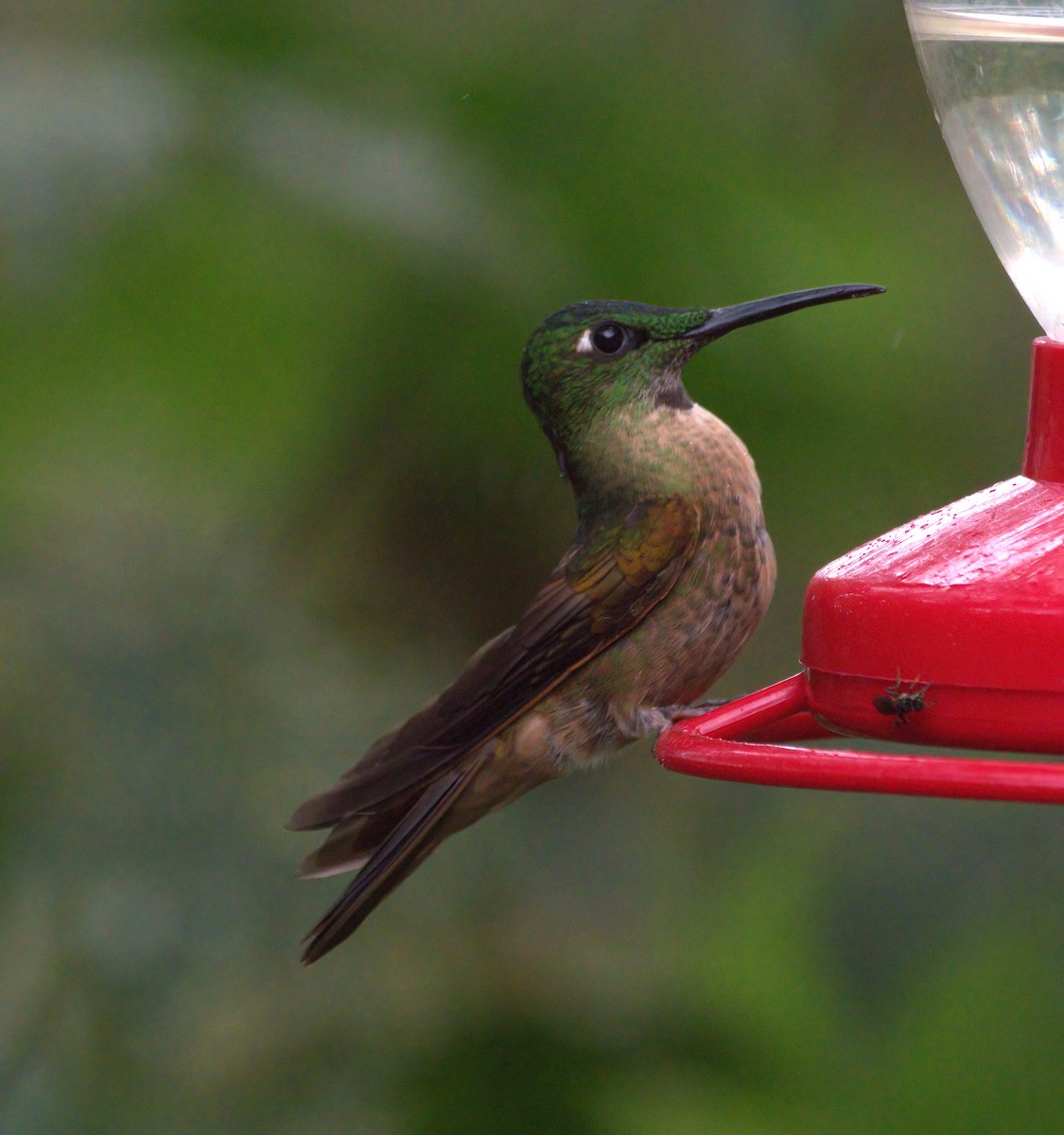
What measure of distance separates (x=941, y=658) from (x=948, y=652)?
0.01m

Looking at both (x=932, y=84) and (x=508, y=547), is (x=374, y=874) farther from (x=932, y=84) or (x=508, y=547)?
(x=932, y=84)

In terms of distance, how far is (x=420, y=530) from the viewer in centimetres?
390

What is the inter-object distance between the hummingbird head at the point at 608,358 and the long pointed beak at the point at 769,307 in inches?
3.0

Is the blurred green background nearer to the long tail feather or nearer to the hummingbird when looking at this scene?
the hummingbird

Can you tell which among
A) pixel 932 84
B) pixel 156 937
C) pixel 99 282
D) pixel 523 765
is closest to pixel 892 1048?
pixel 523 765

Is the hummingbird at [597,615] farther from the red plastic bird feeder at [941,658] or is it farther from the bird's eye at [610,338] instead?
the red plastic bird feeder at [941,658]

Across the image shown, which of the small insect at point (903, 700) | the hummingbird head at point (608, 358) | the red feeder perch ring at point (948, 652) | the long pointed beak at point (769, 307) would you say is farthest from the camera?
the hummingbird head at point (608, 358)

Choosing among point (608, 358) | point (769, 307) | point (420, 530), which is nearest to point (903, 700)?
point (769, 307)

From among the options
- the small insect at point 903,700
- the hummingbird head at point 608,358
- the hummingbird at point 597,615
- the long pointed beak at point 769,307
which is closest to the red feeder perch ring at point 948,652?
the small insect at point 903,700

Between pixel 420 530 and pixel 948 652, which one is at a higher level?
pixel 948 652

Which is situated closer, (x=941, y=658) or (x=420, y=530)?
(x=941, y=658)

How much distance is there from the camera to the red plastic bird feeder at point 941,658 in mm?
1854

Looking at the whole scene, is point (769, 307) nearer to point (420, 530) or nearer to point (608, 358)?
Result: point (608, 358)

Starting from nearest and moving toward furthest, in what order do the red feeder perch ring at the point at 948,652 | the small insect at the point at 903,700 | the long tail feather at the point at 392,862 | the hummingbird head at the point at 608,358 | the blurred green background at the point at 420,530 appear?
the red feeder perch ring at the point at 948,652 → the small insect at the point at 903,700 → the long tail feather at the point at 392,862 → the hummingbird head at the point at 608,358 → the blurred green background at the point at 420,530
